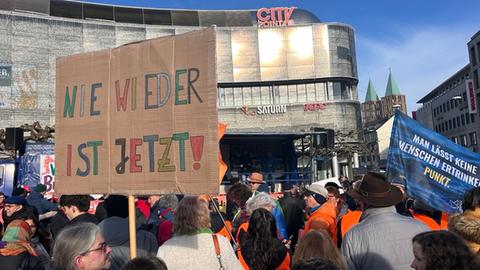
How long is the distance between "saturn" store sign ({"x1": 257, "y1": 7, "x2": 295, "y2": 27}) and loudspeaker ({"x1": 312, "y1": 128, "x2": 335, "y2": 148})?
104 feet

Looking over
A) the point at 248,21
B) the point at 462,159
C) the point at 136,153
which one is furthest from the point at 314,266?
the point at 248,21

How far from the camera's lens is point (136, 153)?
3408 millimetres

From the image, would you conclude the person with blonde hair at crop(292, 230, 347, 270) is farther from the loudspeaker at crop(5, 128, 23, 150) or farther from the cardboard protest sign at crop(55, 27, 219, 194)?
the loudspeaker at crop(5, 128, 23, 150)

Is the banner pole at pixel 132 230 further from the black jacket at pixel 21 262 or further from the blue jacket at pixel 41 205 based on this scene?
the blue jacket at pixel 41 205

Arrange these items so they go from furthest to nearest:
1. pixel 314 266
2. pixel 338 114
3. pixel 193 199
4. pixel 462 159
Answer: pixel 338 114 → pixel 462 159 → pixel 193 199 → pixel 314 266

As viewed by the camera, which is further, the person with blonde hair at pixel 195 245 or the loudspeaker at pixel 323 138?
the loudspeaker at pixel 323 138

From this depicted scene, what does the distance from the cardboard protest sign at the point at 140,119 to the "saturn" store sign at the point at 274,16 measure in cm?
4896

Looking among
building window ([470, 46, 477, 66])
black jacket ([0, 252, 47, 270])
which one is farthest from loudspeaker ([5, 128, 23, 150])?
building window ([470, 46, 477, 66])

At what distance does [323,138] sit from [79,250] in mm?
19575

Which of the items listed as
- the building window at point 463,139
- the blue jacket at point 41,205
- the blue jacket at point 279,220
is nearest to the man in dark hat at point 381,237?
the blue jacket at point 279,220

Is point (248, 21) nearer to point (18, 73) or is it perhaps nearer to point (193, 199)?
point (18, 73)

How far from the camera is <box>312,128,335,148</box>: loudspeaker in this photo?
20.5 meters

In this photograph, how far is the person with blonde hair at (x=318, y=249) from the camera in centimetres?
300

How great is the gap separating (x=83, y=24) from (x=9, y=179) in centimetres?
3493
